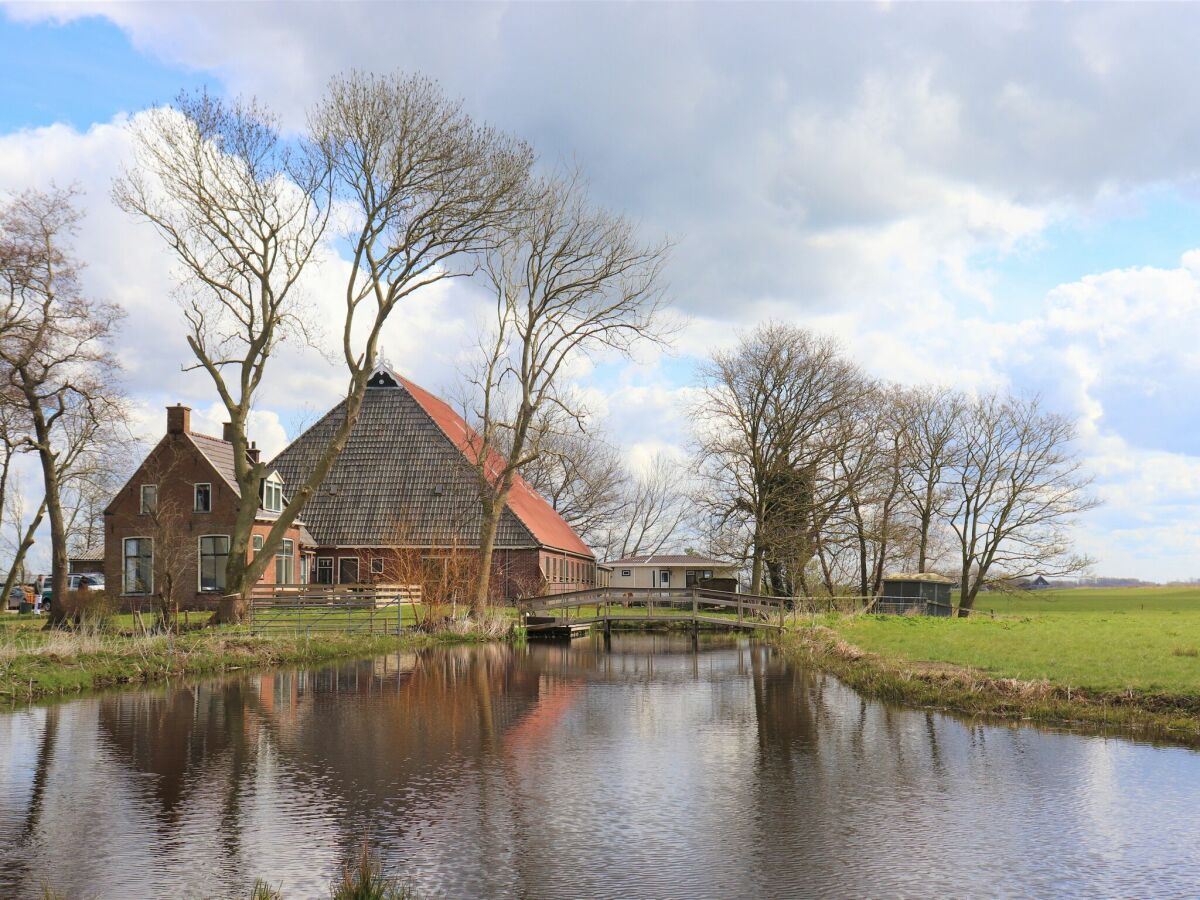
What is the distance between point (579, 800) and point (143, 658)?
593 inches

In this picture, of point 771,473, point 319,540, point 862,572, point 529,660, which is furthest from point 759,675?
point 862,572

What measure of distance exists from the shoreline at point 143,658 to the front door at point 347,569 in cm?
1843

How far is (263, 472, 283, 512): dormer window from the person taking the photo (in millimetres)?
45438

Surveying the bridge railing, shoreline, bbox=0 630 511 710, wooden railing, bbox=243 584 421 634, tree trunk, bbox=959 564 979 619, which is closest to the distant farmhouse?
wooden railing, bbox=243 584 421 634

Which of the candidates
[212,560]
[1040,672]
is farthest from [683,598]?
[1040,672]

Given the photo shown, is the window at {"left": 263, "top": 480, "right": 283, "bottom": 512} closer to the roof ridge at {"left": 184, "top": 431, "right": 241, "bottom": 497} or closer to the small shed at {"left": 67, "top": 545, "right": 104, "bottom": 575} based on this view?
the roof ridge at {"left": 184, "top": 431, "right": 241, "bottom": 497}

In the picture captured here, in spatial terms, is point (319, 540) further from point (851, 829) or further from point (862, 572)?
point (851, 829)

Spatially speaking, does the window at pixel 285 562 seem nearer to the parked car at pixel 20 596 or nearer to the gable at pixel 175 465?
the gable at pixel 175 465

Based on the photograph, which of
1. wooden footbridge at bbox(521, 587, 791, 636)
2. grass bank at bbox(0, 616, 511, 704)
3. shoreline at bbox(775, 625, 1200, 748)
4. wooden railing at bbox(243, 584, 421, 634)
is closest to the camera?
shoreline at bbox(775, 625, 1200, 748)

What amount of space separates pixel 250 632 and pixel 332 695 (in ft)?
31.0

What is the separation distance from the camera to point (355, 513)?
50.3m

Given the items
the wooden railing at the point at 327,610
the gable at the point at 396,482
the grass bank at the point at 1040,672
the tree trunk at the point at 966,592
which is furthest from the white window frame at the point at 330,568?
the tree trunk at the point at 966,592

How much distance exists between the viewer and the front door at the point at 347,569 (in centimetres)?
4934

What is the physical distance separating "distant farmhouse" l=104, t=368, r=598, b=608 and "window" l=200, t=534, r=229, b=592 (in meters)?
0.04
